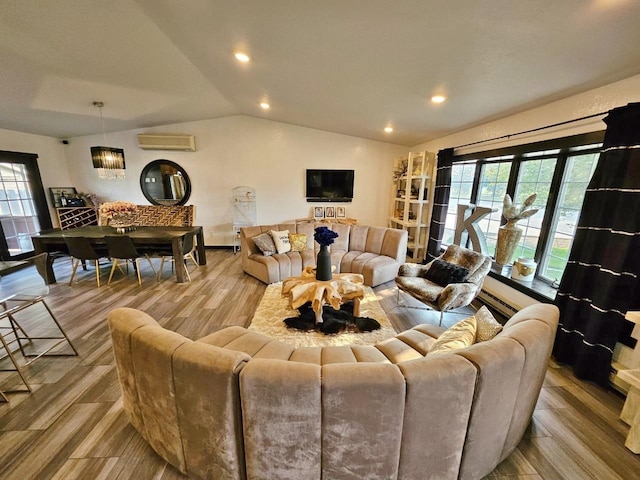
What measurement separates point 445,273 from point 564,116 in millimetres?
1872

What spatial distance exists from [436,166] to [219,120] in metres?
4.64

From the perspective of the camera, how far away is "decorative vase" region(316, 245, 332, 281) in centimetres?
288

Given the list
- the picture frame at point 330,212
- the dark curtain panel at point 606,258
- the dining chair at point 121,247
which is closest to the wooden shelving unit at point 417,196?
the picture frame at point 330,212

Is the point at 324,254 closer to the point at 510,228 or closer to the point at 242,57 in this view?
the point at 510,228

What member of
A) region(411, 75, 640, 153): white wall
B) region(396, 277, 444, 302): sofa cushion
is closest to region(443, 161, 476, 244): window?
region(411, 75, 640, 153): white wall

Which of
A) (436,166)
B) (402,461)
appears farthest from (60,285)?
(436,166)

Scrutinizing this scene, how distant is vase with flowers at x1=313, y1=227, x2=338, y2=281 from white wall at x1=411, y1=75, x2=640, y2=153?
7.85ft

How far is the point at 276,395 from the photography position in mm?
1025

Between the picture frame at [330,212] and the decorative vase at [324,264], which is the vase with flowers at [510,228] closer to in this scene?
the decorative vase at [324,264]

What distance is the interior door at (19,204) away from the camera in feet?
14.8

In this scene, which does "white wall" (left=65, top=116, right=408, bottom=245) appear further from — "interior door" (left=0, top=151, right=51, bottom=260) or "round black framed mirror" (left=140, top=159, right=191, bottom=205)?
"interior door" (left=0, top=151, right=51, bottom=260)

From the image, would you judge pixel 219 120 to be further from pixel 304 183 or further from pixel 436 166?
pixel 436 166

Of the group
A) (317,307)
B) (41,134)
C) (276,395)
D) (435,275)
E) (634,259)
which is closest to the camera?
(276,395)

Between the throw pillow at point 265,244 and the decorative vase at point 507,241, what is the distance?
3.21 metres
